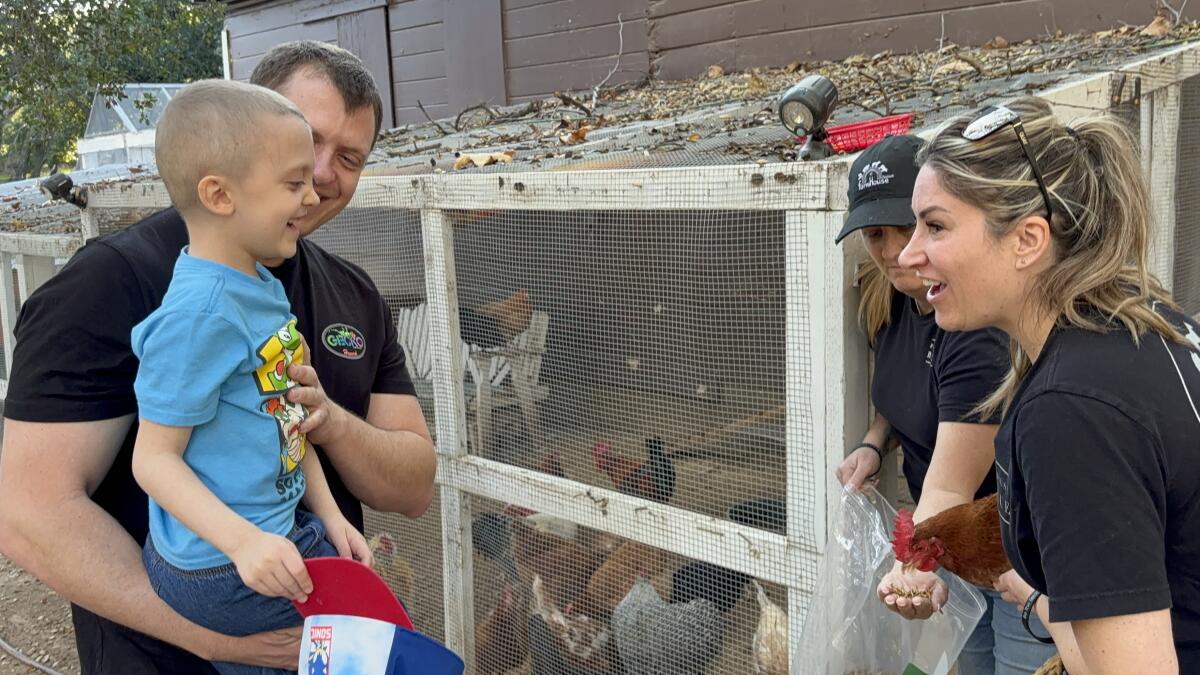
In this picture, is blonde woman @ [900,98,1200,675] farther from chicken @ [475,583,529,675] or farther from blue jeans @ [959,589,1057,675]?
chicken @ [475,583,529,675]

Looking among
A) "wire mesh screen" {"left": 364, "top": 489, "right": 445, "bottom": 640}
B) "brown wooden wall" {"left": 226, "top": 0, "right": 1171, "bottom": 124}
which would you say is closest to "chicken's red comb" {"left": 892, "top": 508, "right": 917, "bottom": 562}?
"wire mesh screen" {"left": 364, "top": 489, "right": 445, "bottom": 640}

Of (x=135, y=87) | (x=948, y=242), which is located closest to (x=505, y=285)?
(x=948, y=242)

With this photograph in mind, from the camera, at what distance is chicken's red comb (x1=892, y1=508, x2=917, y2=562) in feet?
5.94

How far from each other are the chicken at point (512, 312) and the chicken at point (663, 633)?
0.89m

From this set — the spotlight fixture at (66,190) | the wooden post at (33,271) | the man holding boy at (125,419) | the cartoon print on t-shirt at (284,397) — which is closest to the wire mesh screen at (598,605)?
the man holding boy at (125,419)

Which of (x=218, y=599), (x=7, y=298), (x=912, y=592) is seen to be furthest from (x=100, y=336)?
(x=7, y=298)

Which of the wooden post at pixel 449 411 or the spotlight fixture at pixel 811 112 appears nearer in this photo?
the spotlight fixture at pixel 811 112

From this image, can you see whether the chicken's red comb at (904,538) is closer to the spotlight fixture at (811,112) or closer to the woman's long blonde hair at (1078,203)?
the woman's long blonde hair at (1078,203)

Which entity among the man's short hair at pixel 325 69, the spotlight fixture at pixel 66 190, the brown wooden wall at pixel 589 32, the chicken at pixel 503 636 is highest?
the brown wooden wall at pixel 589 32

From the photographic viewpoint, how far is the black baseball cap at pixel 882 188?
1864mm

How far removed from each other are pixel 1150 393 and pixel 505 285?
211 cm

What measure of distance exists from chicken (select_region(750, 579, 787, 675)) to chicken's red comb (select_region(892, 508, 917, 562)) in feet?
2.20

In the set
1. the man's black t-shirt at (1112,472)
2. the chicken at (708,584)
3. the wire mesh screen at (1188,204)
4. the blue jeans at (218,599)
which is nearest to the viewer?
the man's black t-shirt at (1112,472)

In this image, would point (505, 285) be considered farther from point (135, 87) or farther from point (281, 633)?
point (135, 87)
